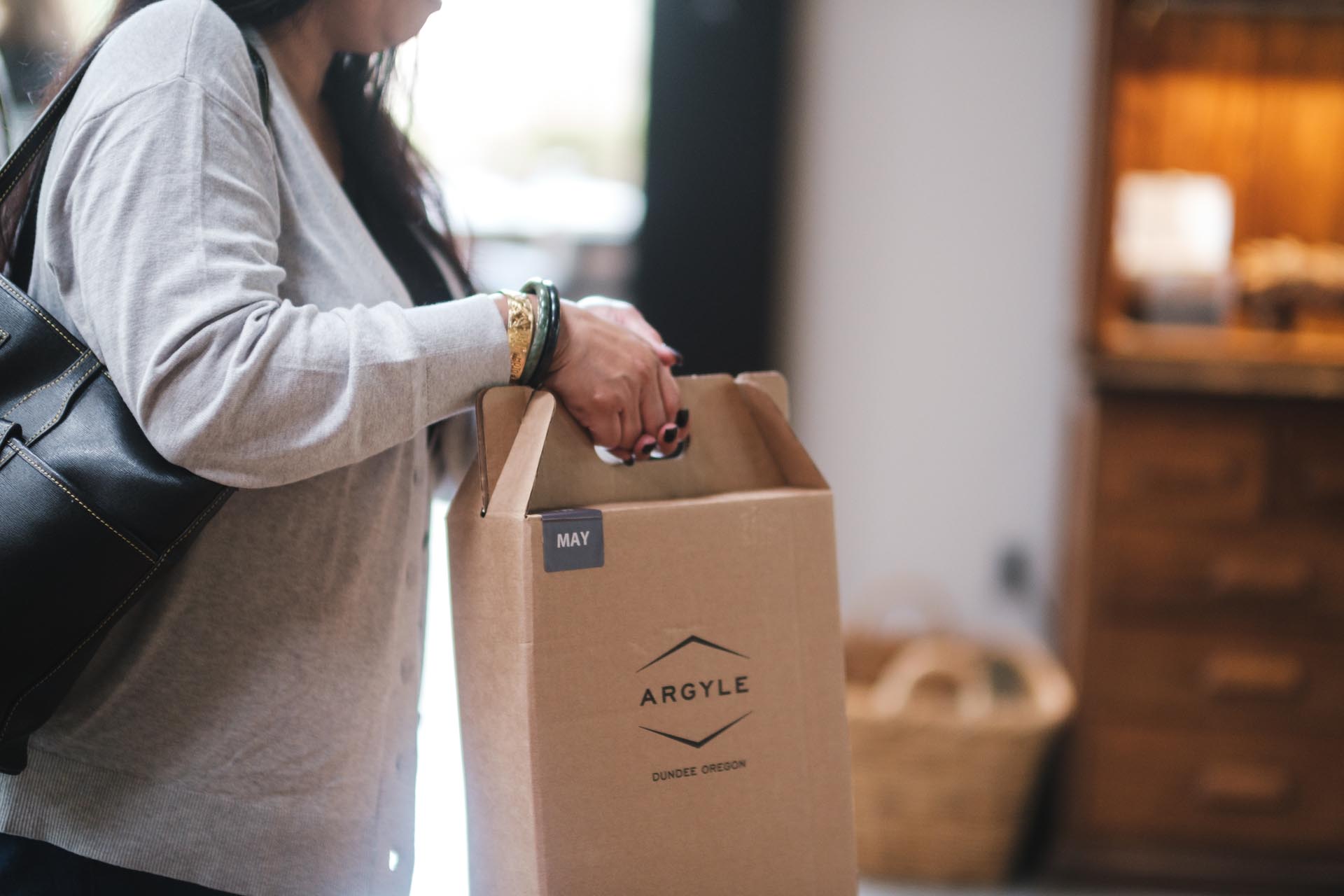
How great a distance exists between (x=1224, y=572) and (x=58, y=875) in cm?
183

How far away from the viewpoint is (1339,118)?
218 centimetres

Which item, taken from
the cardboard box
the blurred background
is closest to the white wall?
the blurred background

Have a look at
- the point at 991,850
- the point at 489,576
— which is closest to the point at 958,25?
the point at 991,850

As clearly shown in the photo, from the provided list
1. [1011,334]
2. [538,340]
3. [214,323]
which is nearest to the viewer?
[214,323]

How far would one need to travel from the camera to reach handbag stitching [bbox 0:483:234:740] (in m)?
0.62

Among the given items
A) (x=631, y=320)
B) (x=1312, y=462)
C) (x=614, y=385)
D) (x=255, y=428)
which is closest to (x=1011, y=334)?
(x=1312, y=462)

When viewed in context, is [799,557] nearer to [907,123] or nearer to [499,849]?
[499,849]

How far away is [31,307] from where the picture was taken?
25.4 inches

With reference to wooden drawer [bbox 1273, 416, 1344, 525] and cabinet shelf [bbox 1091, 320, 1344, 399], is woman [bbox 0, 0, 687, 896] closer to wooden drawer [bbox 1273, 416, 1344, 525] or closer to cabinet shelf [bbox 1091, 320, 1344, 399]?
cabinet shelf [bbox 1091, 320, 1344, 399]

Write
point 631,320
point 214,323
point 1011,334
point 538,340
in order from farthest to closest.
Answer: point 1011,334, point 631,320, point 538,340, point 214,323

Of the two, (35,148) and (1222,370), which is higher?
(35,148)

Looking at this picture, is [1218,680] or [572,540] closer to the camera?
[572,540]

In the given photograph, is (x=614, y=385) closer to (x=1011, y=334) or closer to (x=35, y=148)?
(x=35, y=148)

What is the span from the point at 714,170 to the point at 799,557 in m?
1.66
